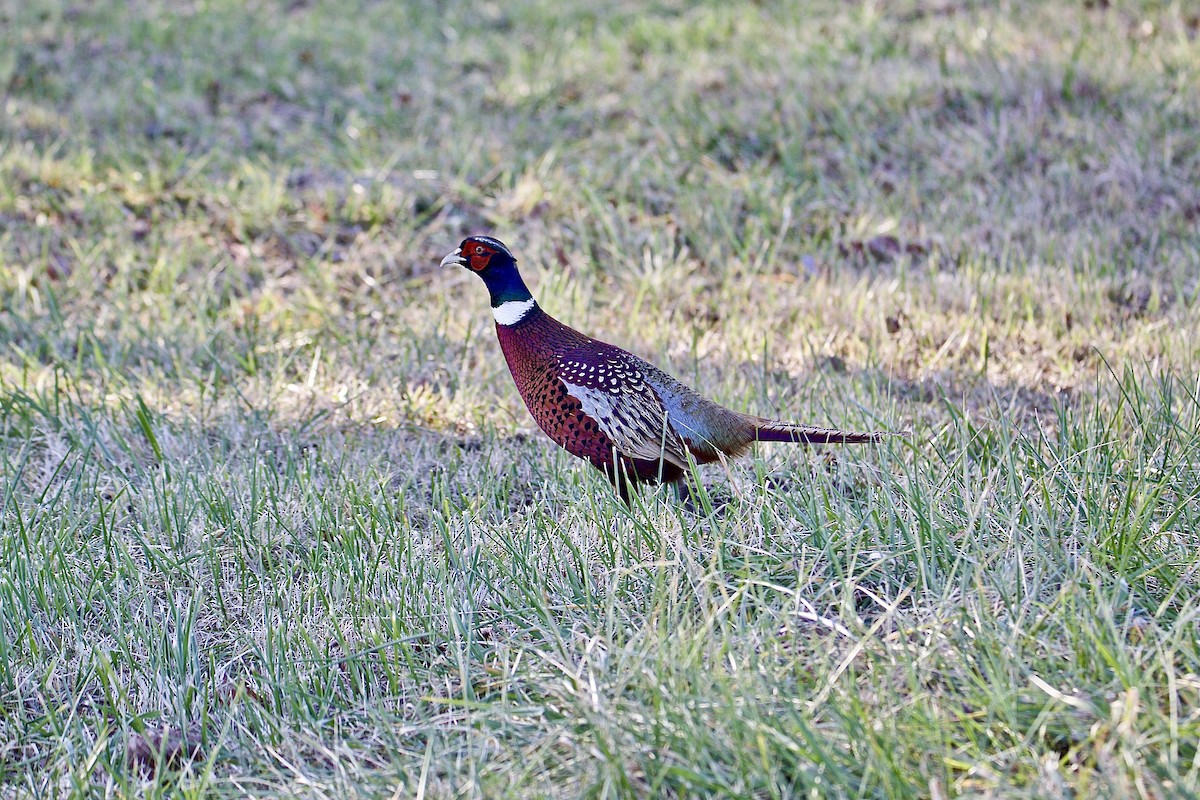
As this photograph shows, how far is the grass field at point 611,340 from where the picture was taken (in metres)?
2.58

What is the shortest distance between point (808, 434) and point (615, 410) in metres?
0.56

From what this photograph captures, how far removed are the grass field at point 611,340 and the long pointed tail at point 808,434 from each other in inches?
3.8

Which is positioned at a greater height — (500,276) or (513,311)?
(500,276)

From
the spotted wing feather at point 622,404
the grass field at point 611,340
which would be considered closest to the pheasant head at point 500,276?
the spotted wing feather at point 622,404

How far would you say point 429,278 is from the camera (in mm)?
6086

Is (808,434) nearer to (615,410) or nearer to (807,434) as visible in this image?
(807,434)

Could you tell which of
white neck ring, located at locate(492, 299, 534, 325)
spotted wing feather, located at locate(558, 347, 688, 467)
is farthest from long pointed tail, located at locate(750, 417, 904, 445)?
white neck ring, located at locate(492, 299, 534, 325)

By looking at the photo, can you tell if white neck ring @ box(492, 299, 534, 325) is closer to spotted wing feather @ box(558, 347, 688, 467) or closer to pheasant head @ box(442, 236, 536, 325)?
pheasant head @ box(442, 236, 536, 325)

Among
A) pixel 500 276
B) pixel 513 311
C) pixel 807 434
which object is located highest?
pixel 500 276

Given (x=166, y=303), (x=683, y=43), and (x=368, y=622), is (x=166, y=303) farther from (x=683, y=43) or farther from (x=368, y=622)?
(x=683, y=43)

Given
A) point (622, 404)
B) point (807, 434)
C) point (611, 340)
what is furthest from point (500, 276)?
point (611, 340)

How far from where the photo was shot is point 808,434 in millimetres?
3496

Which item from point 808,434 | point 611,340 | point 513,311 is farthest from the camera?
point 611,340

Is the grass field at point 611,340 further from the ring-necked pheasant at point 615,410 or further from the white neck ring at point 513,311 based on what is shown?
the white neck ring at point 513,311
